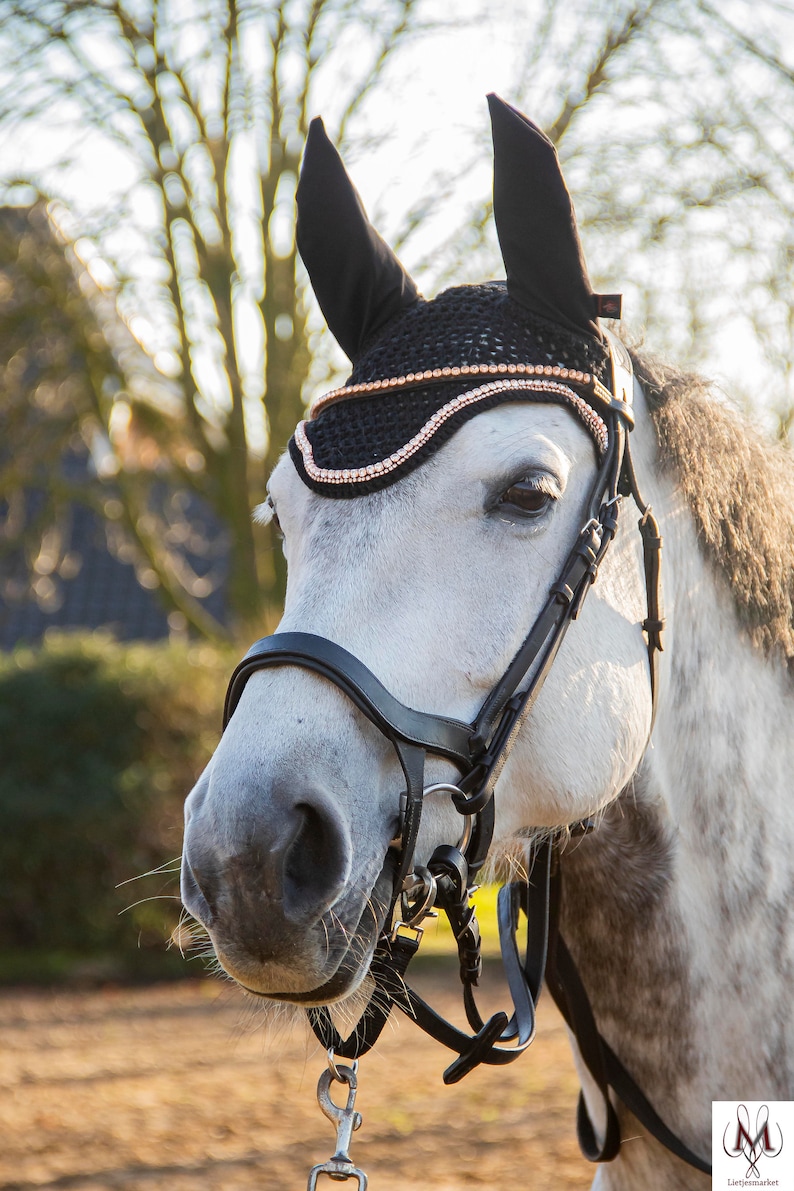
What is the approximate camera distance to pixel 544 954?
1893 millimetres

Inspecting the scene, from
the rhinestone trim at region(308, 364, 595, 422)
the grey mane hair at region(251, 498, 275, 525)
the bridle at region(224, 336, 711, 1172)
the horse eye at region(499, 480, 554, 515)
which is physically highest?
the rhinestone trim at region(308, 364, 595, 422)

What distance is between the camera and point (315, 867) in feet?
4.71

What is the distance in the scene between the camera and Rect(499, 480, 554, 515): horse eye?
1.68 metres

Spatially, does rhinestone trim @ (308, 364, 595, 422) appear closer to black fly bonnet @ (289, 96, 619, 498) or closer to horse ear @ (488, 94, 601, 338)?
black fly bonnet @ (289, 96, 619, 498)

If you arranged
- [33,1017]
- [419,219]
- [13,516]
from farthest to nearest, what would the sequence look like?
[13,516] → [419,219] → [33,1017]

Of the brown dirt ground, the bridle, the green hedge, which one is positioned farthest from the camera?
the green hedge

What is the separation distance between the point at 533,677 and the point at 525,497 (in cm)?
29

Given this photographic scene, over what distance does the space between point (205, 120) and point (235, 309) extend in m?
1.48

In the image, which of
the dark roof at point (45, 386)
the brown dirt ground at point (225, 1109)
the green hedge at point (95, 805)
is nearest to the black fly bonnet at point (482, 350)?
the brown dirt ground at point (225, 1109)

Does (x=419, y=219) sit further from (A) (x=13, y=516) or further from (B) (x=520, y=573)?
(B) (x=520, y=573)

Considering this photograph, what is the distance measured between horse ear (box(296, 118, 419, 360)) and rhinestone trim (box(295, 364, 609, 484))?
23 cm

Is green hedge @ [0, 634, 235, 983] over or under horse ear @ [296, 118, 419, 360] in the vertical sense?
under

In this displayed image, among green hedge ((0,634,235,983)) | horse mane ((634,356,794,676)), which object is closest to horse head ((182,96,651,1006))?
horse mane ((634,356,794,676))

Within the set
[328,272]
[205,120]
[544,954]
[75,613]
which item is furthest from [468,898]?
[75,613]
